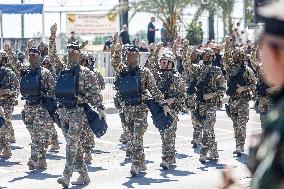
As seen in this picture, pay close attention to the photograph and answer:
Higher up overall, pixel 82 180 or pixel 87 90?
pixel 87 90

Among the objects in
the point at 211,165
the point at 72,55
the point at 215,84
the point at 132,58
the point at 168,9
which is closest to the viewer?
the point at 72,55

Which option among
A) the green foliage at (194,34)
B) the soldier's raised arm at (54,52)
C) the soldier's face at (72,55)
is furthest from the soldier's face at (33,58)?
the green foliage at (194,34)

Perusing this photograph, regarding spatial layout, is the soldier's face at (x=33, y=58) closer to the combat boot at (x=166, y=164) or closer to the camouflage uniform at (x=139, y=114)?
the camouflage uniform at (x=139, y=114)

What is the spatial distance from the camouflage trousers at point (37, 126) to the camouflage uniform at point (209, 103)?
8.98ft

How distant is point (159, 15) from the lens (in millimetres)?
29297

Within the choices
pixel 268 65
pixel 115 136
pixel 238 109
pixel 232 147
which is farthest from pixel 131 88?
pixel 268 65

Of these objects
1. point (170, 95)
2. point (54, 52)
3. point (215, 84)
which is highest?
point (54, 52)

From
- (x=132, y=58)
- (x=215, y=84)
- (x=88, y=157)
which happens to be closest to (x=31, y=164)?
(x=88, y=157)

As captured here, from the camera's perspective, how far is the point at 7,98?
473 inches

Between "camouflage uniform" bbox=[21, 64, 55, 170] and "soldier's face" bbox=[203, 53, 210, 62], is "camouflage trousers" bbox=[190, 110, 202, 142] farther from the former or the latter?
"camouflage uniform" bbox=[21, 64, 55, 170]

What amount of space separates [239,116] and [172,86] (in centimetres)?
192

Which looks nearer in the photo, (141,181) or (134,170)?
(141,181)

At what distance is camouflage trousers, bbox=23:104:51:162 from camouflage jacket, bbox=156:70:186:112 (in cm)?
196

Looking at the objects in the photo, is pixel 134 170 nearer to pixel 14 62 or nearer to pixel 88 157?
pixel 88 157
